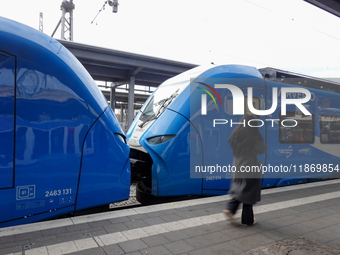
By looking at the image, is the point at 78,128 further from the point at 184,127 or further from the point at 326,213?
the point at 326,213

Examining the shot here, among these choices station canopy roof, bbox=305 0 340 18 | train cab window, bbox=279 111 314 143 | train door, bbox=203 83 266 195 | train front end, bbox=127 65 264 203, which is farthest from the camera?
train cab window, bbox=279 111 314 143

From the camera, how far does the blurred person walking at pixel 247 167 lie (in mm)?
3840

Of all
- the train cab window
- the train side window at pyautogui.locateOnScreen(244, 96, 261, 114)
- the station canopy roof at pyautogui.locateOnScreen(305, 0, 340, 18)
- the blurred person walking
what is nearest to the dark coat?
the blurred person walking

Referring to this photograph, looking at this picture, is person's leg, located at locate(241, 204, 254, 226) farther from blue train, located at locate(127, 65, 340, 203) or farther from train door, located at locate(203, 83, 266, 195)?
train door, located at locate(203, 83, 266, 195)

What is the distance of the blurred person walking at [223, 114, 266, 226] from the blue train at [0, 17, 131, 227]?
1.79m

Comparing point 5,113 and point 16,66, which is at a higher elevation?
point 16,66

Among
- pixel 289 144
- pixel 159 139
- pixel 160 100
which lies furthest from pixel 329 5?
pixel 289 144

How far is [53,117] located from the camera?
12.2 ft

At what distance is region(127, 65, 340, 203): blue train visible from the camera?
5121mm

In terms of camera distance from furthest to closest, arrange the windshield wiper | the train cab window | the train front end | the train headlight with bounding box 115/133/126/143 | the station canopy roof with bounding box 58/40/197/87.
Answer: the station canopy roof with bounding box 58/40/197/87 → the train cab window → the windshield wiper → the train front end → the train headlight with bounding box 115/133/126/143

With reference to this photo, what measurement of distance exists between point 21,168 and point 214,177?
3.32 meters

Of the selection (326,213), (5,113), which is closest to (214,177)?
(326,213)

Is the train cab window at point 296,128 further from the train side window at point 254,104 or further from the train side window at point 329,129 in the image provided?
the train side window at point 254,104

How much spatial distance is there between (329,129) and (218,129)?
3922 mm
